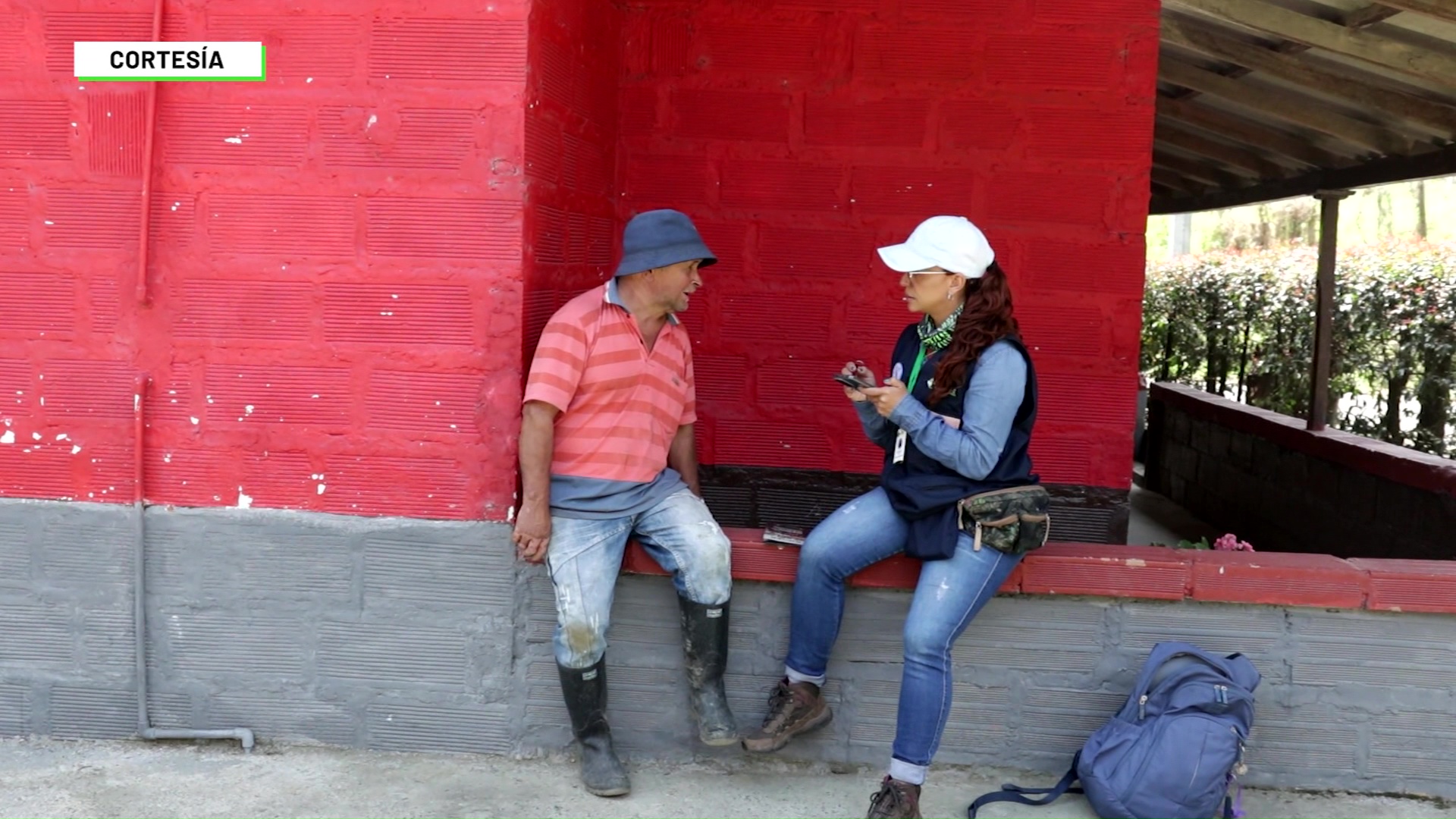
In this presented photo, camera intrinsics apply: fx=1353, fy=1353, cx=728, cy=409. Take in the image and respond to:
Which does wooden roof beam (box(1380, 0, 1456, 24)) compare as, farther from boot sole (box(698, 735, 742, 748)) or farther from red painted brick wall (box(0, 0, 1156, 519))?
boot sole (box(698, 735, 742, 748))

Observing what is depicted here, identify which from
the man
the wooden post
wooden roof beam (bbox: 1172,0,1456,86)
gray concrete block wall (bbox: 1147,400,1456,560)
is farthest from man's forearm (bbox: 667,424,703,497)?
the wooden post

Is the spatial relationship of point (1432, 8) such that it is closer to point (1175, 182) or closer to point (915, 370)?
point (915, 370)

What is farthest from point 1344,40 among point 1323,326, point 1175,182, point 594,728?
point 1175,182

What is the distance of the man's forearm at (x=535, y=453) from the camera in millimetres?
3879

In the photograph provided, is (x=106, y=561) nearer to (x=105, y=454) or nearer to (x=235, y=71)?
(x=105, y=454)

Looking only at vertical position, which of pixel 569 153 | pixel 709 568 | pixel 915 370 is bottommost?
A: pixel 709 568

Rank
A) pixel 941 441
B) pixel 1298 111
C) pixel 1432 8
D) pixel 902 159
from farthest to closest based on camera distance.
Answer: pixel 1298 111
pixel 902 159
pixel 1432 8
pixel 941 441

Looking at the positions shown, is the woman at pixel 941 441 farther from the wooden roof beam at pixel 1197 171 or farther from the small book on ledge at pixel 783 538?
the wooden roof beam at pixel 1197 171

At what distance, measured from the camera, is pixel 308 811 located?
3.90 metres

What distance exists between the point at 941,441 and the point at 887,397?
7.5 inches

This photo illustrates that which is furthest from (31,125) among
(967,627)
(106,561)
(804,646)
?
(967,627)

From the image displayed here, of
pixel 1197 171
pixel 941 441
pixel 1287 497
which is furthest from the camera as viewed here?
pixel 1197 171

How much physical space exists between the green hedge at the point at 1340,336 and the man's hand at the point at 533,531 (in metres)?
7.77

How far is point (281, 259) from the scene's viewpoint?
163 inches
